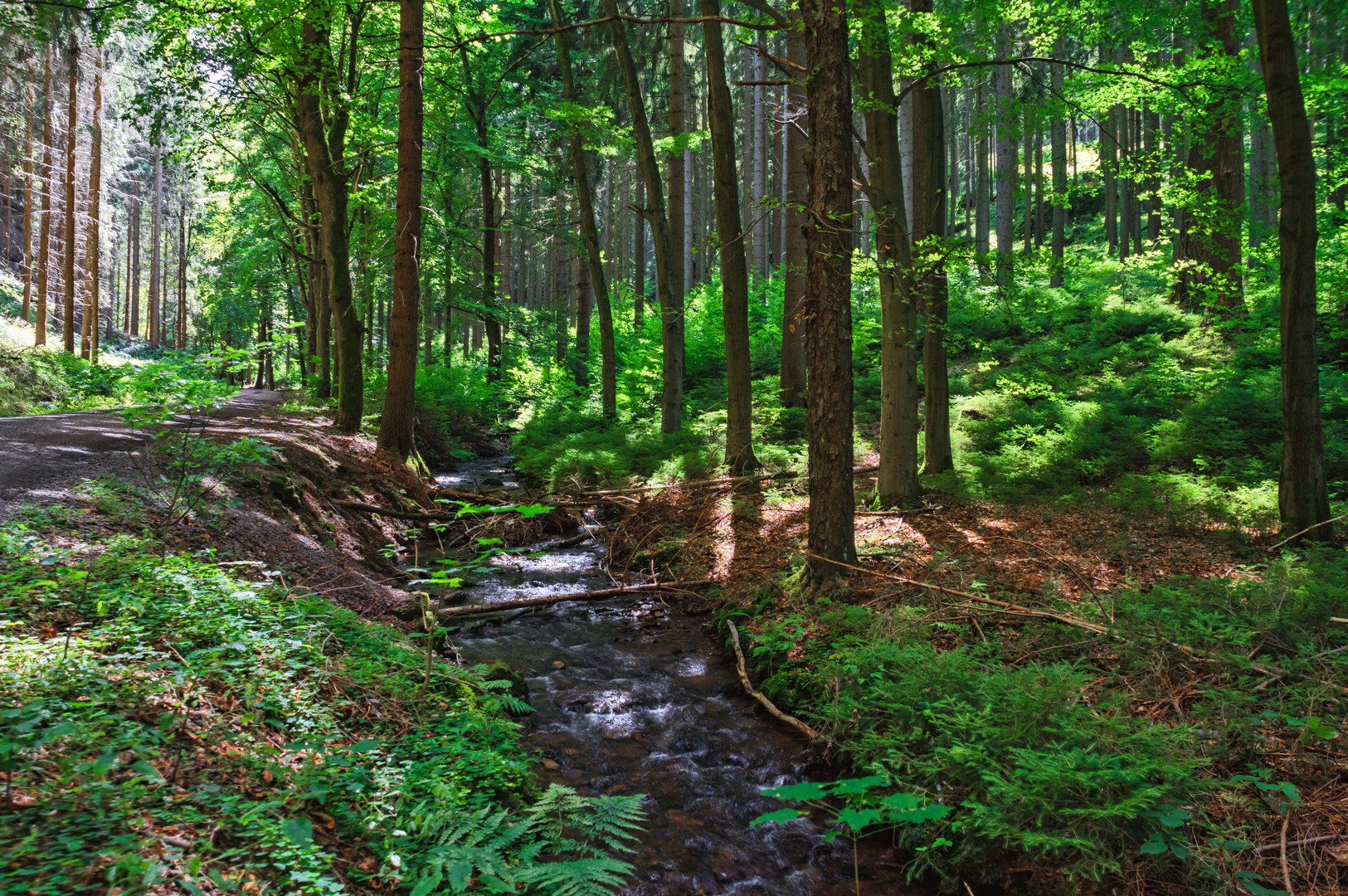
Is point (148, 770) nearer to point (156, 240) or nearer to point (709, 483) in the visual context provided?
point (709, 483)

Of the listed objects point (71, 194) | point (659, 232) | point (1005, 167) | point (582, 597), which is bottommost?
point (582, 597)

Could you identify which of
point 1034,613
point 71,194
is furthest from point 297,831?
point 71,194

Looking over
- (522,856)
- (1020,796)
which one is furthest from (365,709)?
(1020,796)

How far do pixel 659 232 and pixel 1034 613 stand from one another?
1129cm

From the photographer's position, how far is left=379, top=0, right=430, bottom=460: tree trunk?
11070mm

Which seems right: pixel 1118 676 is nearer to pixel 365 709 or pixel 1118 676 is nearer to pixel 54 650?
pixel 365 709

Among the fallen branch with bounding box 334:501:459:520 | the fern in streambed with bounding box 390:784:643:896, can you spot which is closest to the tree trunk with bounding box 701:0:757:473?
the fallen branch with bounding box 334:501:459:520

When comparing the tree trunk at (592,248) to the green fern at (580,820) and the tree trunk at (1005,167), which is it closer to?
the tree trunk at (1005,167)

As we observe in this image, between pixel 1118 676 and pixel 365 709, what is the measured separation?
4744 millimetres

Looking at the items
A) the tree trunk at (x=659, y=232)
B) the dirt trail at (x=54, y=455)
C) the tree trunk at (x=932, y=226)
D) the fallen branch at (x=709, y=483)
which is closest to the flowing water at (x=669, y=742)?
the fallen branch at (x=709, y=483)

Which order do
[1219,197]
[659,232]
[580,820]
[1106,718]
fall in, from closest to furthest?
[580,820]
[1106,718]
[1219,197]
[659,232]

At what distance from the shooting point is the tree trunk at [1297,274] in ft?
21.5

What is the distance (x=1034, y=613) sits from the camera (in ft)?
17.1

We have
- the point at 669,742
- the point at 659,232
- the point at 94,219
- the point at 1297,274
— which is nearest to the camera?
the point at 669,742
